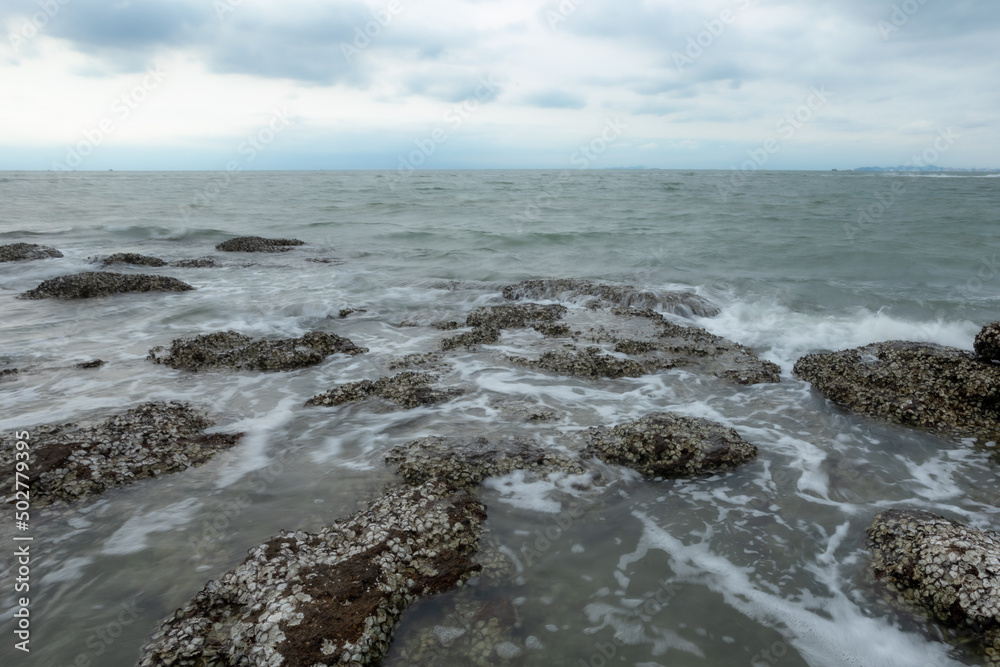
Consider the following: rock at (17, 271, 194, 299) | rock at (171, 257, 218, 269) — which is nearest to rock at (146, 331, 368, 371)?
rock at (17, 271, 194, 299)

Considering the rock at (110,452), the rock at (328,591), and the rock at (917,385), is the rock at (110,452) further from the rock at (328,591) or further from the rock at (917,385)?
the rock at (917,385)

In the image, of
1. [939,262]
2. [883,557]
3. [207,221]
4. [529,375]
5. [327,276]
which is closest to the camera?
[883,557]

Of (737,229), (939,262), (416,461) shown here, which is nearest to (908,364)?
(416,461)

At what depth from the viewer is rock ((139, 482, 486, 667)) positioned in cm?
416

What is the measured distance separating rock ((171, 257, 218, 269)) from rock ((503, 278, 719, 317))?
1282 centimetres

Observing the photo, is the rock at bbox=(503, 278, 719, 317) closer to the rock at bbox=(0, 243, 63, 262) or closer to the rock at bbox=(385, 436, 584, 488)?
the rock at bbox=(385, 436, 584, 488)

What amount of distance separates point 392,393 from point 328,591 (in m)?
4.86

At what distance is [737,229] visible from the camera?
31.6 m

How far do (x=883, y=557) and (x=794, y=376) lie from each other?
5653mm

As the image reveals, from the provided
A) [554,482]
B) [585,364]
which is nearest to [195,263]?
[585,364]

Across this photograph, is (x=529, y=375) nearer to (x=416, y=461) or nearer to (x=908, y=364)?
(x=416, y=461)

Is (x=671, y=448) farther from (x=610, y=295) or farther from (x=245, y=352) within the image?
(x=610, y=295)

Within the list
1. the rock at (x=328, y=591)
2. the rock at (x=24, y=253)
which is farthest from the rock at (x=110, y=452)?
the rock at (x=24, y=253)

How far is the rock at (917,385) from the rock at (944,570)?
124 inches
